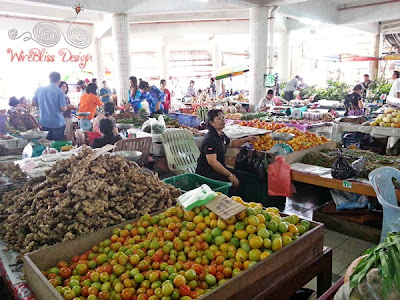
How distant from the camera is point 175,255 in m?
2.06

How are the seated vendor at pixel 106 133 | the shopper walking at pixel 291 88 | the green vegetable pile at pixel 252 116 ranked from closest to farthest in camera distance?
1. the seated vendor at pixel 106 133
2. the green vegetable pile at pixel 252 116
3. the shopper walking at pixel 291 88

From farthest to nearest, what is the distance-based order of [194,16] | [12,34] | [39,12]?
1. [194,16]
2. [39,12]
3. [12,34]

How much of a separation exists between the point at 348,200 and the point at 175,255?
2.98 metres

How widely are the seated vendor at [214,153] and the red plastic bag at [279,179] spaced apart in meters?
0.58

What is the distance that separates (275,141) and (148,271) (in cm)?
388

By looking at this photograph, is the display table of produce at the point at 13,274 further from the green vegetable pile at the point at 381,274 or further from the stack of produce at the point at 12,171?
the green vegetable pile at the point at 381,274

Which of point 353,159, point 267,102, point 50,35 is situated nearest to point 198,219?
point 353,159

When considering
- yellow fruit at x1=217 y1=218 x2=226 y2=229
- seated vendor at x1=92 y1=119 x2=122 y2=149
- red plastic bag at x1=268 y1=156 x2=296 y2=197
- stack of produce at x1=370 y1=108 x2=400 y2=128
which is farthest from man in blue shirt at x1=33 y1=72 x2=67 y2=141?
stack of produce at x1=370 y1=108 x2=400 y2=128

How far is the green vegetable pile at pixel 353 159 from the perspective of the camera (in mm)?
4367

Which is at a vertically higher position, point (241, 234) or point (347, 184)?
point (241, 234)

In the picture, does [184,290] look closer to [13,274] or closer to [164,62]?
[13,274]

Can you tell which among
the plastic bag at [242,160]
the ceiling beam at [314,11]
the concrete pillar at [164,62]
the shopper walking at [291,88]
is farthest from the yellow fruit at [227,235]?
the concrete pillar at [164,62]

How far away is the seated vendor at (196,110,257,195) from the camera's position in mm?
4141

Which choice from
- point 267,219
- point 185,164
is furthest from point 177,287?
point 185,164
